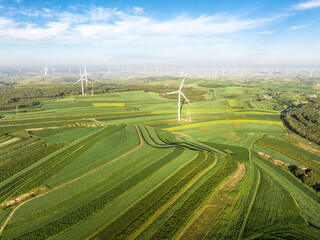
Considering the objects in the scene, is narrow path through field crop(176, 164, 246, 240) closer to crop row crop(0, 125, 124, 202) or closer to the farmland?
the farmland

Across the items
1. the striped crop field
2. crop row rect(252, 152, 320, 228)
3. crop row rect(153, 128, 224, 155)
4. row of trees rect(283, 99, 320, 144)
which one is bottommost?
crop row rect(252, 152, 320, 228)

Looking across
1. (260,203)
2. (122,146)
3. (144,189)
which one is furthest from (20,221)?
(260,203)

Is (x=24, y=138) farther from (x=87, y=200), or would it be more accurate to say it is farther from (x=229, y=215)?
(x=229, y=215)

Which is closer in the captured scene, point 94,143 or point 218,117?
point 94,143

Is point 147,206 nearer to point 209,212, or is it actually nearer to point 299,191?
point 209,212

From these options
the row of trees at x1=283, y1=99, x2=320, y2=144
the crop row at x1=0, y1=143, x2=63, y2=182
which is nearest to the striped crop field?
the crop row at x1=0, y1=143, x2=63, y2=182

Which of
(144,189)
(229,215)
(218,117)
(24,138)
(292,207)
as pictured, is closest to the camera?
(229,215)
